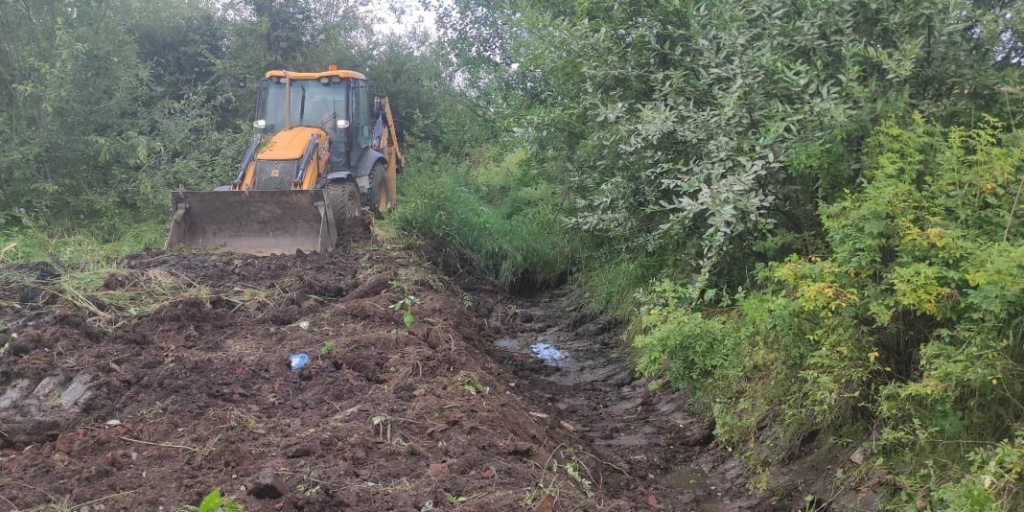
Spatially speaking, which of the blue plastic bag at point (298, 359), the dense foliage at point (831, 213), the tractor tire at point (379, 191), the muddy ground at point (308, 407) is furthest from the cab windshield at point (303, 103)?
the blue plastic bag at point (298, 359)

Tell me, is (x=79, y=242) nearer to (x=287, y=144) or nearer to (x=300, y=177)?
(x=287, y=144)

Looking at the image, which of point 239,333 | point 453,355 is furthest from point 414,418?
point 239,333

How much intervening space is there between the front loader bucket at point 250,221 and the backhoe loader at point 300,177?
0.05ft

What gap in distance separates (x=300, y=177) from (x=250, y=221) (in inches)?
39.2

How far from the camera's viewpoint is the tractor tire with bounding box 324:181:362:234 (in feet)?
38.8

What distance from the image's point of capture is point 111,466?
4.26 metres

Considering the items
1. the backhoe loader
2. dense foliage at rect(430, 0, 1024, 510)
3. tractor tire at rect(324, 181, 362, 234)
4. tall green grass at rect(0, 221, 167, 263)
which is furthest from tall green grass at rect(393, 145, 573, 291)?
dense foliage at rect(430, 0, 1024, 510)

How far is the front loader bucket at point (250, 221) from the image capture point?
11.0 m

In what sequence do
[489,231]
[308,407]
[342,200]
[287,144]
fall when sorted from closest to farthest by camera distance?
[308,407] → [342,200] → [287,144] → [489,231]

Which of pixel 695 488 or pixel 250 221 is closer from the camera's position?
pixel 695 488

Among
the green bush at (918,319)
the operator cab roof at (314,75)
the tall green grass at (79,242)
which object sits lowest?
the tall green grass at (79,242)

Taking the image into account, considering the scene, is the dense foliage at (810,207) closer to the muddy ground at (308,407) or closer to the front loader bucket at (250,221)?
the muddy ground at (308,407)

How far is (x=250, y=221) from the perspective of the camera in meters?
11.3

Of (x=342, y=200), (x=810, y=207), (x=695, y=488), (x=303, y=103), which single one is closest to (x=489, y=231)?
(x=342, y=200)
